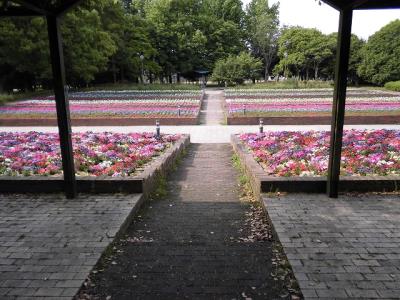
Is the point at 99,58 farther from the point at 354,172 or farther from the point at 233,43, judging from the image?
the point at 354,172

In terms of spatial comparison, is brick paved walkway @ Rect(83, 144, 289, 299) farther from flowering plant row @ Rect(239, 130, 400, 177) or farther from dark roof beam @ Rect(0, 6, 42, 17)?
dark roof beam @ Rect(0, 6, 42, 17)

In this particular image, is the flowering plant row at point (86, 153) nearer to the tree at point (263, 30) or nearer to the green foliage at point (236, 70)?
the green foliage at point (236, 70)

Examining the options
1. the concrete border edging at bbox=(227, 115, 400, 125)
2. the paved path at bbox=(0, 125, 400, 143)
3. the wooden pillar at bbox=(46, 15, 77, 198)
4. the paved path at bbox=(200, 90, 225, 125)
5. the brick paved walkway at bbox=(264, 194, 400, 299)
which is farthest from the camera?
the paved path at bbox=(200, 90, 225, 125)

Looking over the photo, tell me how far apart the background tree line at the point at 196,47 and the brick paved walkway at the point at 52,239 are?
100 ft

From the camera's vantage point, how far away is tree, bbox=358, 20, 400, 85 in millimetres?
47062

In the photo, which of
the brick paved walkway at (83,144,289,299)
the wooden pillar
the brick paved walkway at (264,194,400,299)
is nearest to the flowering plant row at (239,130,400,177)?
the brick paved walkway at (264,194,400,299)

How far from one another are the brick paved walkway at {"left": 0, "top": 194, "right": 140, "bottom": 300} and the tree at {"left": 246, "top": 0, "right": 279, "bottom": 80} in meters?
57.8

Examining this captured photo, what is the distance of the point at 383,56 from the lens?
4766 cm

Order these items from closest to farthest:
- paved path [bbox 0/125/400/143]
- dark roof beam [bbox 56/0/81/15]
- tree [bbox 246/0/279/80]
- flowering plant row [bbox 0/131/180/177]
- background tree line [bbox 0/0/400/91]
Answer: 1. dark roof beam [bbox 56/0/81/15]
2. flowering plant row [bbox 0/131/180/177]
3. paved path [bbox 0/125/400/143]
4. background tree line [bbox 0/0/400/91]
5. tree [bbox 246/0/279/80]

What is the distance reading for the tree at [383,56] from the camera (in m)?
47.1

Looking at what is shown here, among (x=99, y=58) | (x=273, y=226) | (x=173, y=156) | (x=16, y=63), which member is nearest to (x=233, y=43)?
(x=99, y=58)

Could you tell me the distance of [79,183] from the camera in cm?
644

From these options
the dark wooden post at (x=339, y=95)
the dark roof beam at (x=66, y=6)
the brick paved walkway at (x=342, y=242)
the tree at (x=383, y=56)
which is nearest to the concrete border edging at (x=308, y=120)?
the dark wooden post at (x=339, y=95)

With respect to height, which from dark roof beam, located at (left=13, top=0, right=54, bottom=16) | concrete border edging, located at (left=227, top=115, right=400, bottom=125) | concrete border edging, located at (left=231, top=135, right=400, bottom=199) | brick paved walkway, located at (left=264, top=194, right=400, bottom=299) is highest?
dark roof beam, located at (left=13, top=0, right=54, bottom=16)
